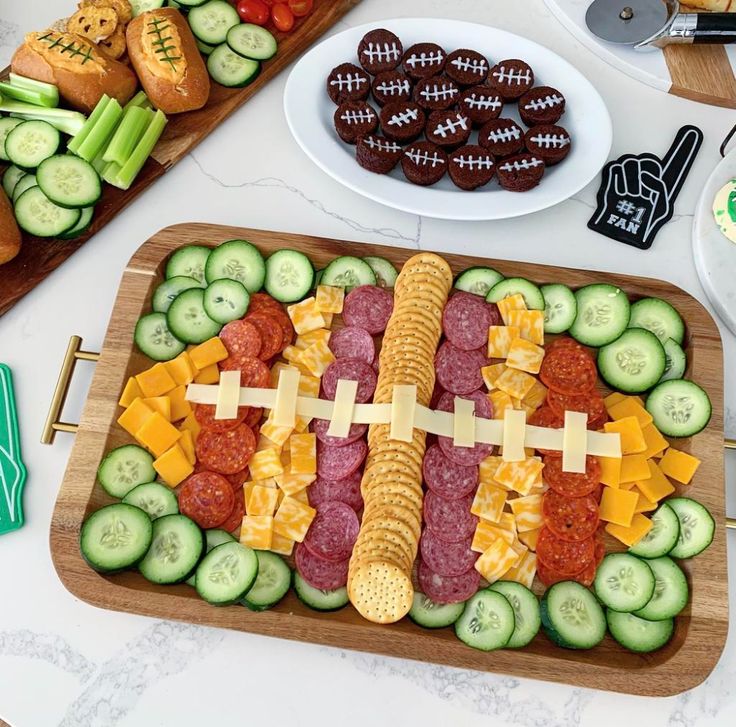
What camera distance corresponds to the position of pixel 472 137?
8.54ft

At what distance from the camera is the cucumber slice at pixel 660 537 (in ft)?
6.35

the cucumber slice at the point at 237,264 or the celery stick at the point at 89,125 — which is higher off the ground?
the celery stick at the point at 89,125

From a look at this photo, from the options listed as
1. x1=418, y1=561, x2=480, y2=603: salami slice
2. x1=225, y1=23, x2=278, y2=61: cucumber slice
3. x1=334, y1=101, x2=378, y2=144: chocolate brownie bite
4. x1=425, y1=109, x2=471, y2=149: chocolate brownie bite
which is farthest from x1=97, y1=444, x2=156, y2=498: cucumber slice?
x1=225, y1=23, x2=278, y2=61: cucumber slice

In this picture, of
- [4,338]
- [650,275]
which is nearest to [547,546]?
[650,275]

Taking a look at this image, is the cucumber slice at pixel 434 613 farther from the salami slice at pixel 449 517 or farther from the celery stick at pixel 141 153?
→ the celery stick at pixel 141 153

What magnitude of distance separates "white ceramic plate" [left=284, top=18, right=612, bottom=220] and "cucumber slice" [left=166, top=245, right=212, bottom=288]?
0.52 m

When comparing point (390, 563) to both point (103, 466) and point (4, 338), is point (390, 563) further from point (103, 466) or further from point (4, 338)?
point (4, 338)

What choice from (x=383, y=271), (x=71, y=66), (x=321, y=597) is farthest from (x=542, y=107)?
(x=321, y=597)

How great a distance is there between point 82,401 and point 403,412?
39.1 inches

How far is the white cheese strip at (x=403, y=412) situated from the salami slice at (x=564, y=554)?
1.46ft

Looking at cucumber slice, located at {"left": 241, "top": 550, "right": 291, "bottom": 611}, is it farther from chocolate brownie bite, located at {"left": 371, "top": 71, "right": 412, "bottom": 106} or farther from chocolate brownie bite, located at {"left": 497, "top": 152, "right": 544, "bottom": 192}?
chocolate brownie bite, located at {"left": 371, "top": 71, "right": 412, "bottom": 106}

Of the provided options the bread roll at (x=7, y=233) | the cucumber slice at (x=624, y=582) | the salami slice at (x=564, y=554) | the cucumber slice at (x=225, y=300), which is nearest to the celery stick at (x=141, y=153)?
the bread roll at (x=7, y=233)

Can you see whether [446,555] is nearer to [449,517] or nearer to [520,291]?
[449,517]

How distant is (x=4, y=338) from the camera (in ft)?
7.60
